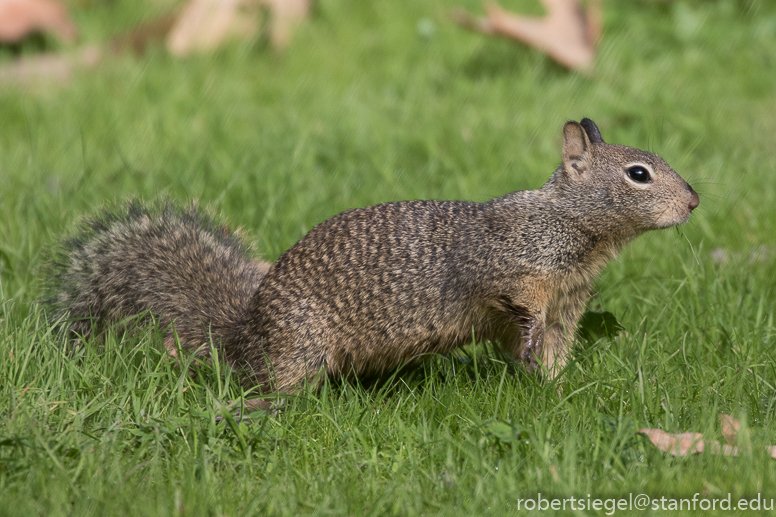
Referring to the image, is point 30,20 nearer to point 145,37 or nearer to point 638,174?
point 145,37

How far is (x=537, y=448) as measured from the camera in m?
2.84

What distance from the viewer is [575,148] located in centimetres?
395

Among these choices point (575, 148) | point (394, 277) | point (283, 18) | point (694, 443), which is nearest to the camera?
point (694, 443)

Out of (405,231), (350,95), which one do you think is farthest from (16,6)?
(405,231)

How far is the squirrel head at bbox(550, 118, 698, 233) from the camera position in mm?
3701

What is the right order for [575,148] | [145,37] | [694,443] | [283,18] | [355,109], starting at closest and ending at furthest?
1. [694,443]
2. [575,148]
3. [355,109]
4. [283,18]
5. [145,37]

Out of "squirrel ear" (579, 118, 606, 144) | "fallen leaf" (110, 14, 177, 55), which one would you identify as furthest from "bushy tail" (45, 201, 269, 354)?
"fallen leaf" (110, 14, 177, 55)

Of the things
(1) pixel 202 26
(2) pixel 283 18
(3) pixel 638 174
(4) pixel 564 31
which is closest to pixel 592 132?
(3) pixel 638 174

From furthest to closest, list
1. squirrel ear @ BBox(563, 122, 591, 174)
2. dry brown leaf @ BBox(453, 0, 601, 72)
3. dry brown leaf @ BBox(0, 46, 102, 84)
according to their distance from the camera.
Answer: dry brown leaf @ BBox(0, 46, 102, 84)
dry brown leaf @ BBox(453, 0, 601, 72)
squirrel ear @ BBox(563, 122, 591, 174)

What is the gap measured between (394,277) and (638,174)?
1.17 metres

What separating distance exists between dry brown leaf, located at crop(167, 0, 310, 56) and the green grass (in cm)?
16

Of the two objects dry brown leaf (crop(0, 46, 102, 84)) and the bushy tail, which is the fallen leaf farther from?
the bushy tail

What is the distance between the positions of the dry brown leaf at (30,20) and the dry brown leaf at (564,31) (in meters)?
3.96

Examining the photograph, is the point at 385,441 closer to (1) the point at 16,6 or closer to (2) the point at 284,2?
(2) the point at 284,2
